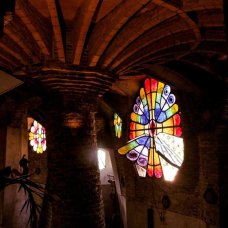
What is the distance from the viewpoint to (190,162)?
288 inches

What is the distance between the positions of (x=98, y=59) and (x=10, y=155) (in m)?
5.02

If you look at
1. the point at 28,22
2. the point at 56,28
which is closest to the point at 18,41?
the point at 28,22

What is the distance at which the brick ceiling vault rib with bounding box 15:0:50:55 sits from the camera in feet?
12.6

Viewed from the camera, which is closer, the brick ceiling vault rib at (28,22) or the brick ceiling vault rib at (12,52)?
the brick ceiling vault rib at (28,22)

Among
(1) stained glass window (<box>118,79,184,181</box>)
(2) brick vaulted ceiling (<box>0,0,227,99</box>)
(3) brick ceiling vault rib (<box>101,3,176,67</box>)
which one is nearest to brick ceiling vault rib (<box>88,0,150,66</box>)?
(2) brick vaulted ceiling (<box>0,0,227,99</box>)

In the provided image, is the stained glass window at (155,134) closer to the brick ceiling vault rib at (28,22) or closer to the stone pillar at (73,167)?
the stone pillar at (73,167)

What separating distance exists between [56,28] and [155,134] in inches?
197

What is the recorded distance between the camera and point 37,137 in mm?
15023

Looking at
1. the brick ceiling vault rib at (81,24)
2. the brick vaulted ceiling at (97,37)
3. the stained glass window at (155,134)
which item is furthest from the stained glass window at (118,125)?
the brick ceiling vault rib at (81,24)

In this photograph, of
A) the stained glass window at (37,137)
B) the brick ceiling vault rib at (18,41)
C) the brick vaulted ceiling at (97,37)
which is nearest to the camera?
the brick vaulted ceiling at (97,37)

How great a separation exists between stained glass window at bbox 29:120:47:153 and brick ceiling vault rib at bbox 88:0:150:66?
10518 mm

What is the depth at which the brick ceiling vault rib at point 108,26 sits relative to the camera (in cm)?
392

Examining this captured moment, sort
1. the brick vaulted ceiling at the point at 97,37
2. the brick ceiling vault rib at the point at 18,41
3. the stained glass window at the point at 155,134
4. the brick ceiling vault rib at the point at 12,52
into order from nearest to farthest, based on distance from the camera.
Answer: the brick vaulted ceiling at the point at 97,37
the brick ceiling vault rib at the point at 18,41
the brick ceiling vault rib at the point at 12,52
the stained glass window at the point at 155,134

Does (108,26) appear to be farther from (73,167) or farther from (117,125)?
(117,125)
